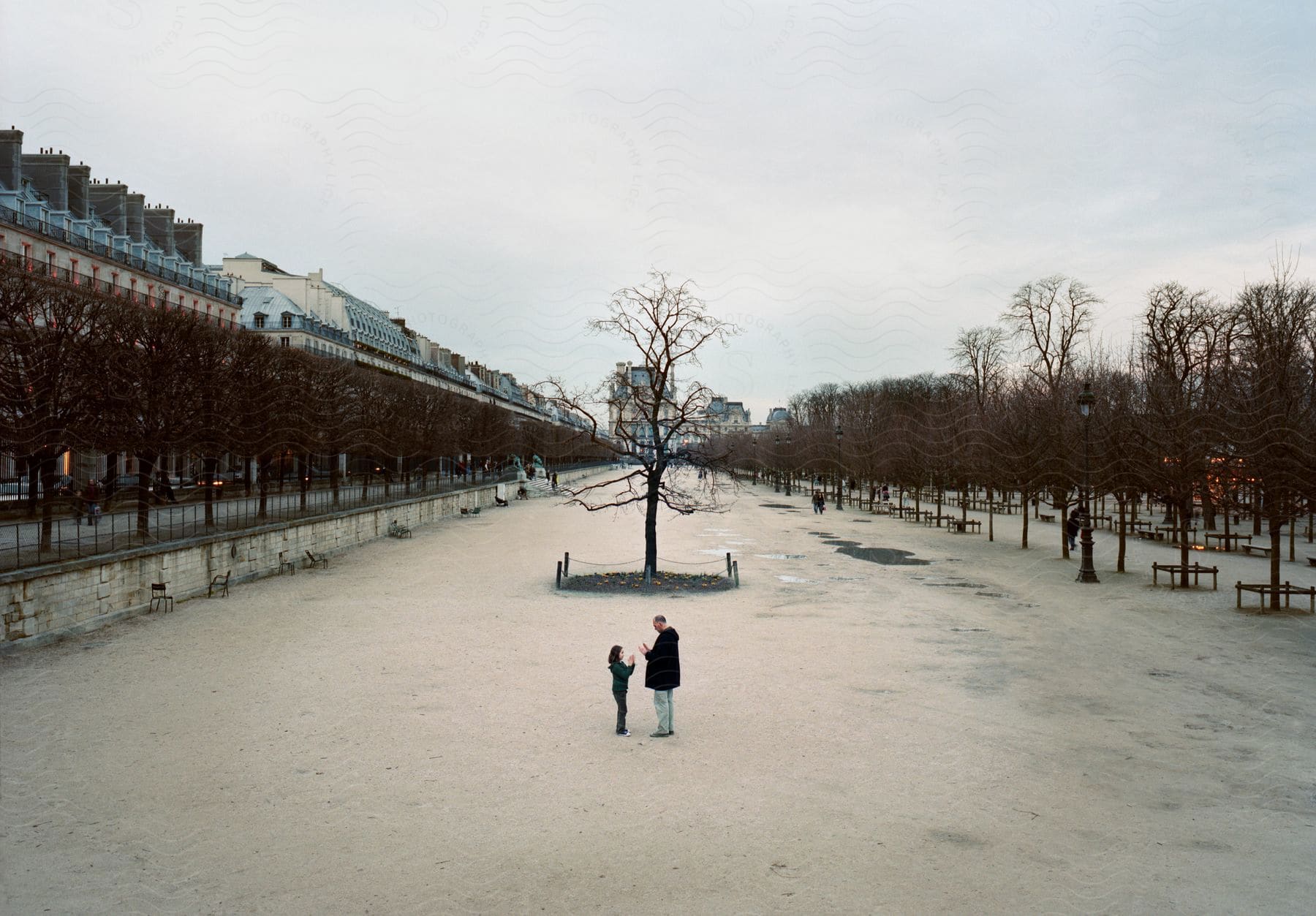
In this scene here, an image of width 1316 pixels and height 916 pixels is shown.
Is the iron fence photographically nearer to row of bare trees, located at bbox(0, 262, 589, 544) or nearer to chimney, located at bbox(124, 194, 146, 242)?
row of bare trees, located at bbox(0, 262, 589, 544)

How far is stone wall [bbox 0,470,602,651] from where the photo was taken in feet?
53.4

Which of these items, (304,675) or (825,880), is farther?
(304,675)

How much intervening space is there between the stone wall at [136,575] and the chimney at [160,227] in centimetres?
3839

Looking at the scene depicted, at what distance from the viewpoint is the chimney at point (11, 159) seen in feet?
141

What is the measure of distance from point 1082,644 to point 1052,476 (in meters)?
19.3

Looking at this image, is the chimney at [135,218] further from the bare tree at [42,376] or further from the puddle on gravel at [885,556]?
the puddle on gravel at [885,556]

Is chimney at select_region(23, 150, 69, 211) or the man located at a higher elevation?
chimney at select_region(23, 150, 69, 211)

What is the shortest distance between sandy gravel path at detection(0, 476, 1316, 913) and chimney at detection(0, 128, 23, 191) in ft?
124

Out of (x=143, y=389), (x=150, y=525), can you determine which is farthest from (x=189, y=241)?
(x=150, y=525)

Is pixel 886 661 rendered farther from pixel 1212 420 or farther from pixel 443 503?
pixel 443 503

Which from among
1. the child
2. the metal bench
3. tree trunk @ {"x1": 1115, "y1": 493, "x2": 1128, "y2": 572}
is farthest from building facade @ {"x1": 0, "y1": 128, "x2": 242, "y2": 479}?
tree trunk @ {"x1": 1115, "y1": 493, "x2": 1128, "y2": 572}

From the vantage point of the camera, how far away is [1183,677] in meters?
13.6

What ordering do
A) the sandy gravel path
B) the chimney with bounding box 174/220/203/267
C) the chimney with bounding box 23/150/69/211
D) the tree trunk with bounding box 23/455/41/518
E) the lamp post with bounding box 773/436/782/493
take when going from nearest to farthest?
the sandy gravel path → the tree trunk with bounding box 23/455/41/518 → the chimney with bounding box 23/150/69/211 → the chimney with bounding box 174/220/203/267 → the lamp post with bounding box 773/436/782/493

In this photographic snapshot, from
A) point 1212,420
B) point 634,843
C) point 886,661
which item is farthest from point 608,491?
point 634,843
